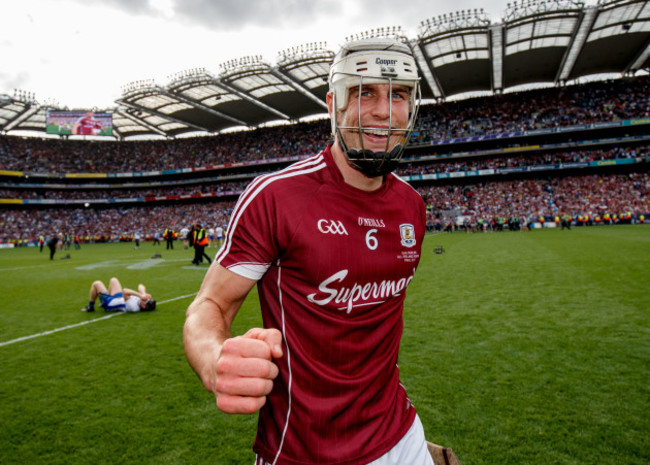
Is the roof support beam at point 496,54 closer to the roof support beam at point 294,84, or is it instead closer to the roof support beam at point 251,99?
the roof support beam at point 294,84

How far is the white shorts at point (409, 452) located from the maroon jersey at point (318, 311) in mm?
43

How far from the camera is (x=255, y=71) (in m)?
35.4

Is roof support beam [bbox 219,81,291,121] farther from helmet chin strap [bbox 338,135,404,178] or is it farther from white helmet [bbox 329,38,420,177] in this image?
helmet chin strap [bbox 338,135,404,178]

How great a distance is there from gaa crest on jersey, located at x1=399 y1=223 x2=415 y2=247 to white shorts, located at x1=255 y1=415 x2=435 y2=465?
0.90 meters

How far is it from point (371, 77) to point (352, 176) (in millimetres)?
462

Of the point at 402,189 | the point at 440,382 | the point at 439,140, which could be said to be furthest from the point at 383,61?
the point at 439,140

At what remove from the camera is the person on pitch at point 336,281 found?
1.58 metres

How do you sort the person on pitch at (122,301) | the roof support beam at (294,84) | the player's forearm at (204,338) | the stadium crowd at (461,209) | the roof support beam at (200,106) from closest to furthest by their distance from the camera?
1. the player's forearm at (204,338)
2. the person on pitch at (122,301)
3. the roof support beam at (294,84)
4. the stadium crowd at (461,209)
5. the roof support beam at (200,106)

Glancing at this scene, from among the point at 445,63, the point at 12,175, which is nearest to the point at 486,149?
the point at 445,63

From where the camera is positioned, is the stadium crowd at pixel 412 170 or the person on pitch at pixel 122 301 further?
the stadium crowd at pixel 412 170

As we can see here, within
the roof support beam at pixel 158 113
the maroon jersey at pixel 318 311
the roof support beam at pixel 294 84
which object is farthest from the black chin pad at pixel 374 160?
the roof support beam at pixel 158 113

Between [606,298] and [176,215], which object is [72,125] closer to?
[176,215]

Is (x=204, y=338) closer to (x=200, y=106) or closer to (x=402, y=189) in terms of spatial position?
(x=402, y=189)

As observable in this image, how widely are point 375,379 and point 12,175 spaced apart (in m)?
68.7
